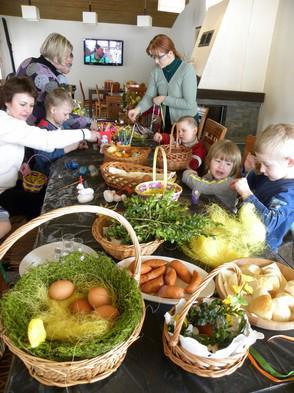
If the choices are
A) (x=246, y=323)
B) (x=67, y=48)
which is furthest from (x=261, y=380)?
(x=67, y=48)

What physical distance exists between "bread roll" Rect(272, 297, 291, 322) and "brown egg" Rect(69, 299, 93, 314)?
503 millimetres

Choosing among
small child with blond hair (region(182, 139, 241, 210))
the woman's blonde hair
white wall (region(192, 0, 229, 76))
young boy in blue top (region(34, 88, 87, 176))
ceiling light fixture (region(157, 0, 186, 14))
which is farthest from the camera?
white wall (region(192, 0, 229, 76))

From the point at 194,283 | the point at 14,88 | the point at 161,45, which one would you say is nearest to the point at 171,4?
the point at 161,45

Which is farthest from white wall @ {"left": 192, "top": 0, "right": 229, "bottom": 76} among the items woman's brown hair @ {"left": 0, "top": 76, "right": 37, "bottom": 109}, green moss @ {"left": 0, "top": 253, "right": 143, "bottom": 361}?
green moss @ {"left": 0, "top": 253, "right": 143, "bottom": 361}

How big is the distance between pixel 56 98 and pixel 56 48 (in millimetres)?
527

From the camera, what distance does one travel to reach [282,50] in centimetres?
421

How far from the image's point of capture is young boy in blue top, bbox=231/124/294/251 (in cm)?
131

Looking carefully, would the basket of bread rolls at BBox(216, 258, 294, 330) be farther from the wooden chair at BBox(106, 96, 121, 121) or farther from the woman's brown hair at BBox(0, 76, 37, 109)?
the wooden chair at BBox(106, 96, 121, 121)

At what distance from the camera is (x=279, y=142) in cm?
130

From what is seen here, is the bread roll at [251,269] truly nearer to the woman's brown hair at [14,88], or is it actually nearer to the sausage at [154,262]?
the sausage at [154,262]

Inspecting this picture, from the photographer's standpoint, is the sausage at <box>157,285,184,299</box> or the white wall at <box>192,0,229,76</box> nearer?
the sausage at <box>157,285,184,299</box>

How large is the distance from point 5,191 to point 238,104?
3.96 metres

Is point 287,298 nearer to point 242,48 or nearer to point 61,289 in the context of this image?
point 61,289

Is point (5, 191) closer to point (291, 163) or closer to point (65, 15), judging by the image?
point (291, 163)
